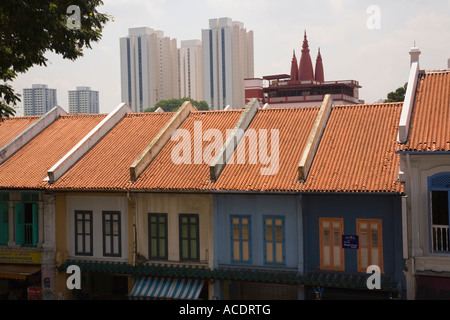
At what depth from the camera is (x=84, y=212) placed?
2186cm

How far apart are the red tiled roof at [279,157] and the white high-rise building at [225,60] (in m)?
98.2

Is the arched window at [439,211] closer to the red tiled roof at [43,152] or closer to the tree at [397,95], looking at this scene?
the red tiled roof at [43,152]

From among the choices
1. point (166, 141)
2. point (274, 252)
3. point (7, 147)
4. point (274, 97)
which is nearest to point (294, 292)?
point (274, 252)

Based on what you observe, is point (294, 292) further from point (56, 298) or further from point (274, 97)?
point (274, 97)

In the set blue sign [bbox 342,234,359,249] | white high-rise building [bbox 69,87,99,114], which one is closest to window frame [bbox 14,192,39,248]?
blue sign [bbox 342,234,359,249]

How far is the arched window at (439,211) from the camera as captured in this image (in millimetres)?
17438

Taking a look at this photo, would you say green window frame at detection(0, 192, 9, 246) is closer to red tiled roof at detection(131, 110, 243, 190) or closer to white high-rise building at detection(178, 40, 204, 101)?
red tiled roof at detection(131, 110, 243, 190)

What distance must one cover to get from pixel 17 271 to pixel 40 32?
10.4m

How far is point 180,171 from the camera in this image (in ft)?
69.1

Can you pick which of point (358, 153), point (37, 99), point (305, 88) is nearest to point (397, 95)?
point (305, 88)

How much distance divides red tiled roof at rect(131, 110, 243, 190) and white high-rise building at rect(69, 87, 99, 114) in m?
99.2

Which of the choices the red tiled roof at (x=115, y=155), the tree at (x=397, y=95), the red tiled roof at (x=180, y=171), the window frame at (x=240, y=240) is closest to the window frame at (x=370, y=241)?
the window frame at (x=240, y=240)

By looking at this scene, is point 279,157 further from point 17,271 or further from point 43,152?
point 17,271

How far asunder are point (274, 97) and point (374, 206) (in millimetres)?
66023
